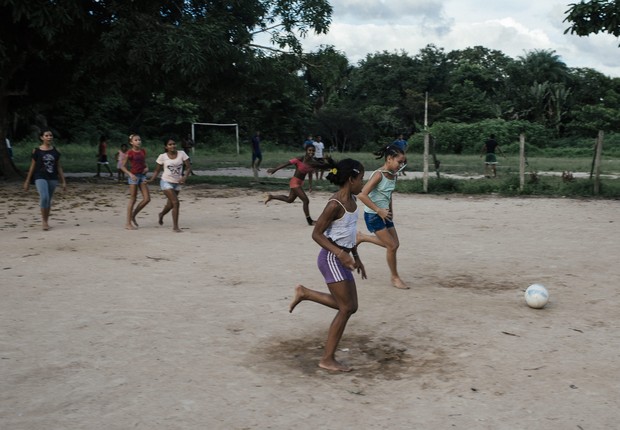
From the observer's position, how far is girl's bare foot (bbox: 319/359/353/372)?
502 centimetres

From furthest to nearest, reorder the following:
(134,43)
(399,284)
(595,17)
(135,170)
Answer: (134,43) < (595,17) < (135,170) < (399,284)

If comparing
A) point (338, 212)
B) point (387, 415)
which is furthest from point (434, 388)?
point (338, 212)

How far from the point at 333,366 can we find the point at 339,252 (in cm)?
84

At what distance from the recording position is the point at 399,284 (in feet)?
25.5

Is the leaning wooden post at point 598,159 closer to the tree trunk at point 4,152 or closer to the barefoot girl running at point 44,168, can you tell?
the barefoot girl running at point 44,168

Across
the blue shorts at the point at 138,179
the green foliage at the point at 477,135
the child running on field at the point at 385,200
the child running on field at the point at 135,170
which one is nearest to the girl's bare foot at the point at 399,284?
the child running on field at the point at 385,200

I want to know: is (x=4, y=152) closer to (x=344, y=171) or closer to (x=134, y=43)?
(x=134, y=43)

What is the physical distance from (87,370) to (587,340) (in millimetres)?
4018

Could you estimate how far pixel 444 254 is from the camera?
9867mm

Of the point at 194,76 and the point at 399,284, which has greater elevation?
the point at 194,76

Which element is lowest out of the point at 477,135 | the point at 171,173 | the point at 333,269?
the point at 333,269

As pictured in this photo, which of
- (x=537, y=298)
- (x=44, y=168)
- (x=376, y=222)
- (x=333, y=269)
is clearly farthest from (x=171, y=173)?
(x=333, y=269)

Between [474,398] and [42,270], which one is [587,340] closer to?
[474,398]

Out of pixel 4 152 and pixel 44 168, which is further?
pixel 4 152
